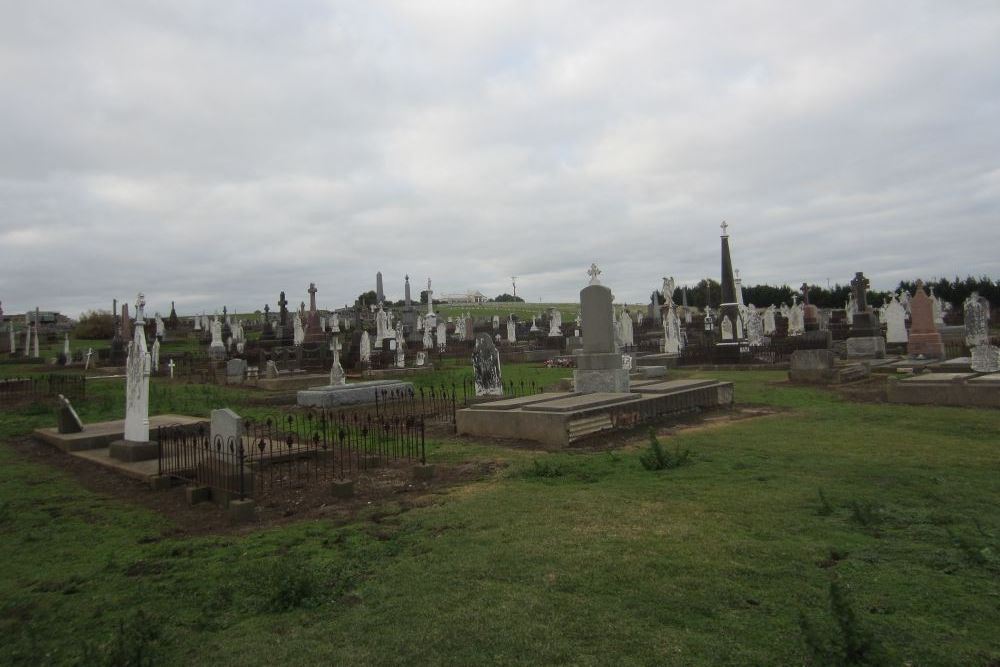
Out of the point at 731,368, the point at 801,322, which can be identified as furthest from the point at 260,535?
the point at 801,322

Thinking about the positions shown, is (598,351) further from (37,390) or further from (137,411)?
(37,390)

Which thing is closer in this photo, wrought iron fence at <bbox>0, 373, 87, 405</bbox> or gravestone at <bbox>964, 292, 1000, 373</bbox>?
gravestone at <bbox>964, 292, 1000, 373</bbox>

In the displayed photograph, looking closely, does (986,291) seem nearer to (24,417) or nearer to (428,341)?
(428,341)

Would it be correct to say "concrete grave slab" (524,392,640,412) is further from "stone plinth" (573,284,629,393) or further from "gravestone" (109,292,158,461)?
"gravestone" (109,292,158,461)

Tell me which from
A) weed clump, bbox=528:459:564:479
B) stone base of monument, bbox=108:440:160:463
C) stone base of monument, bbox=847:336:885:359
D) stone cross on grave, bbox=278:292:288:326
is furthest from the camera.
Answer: stone cross on grave, bbox=278:292:288:326

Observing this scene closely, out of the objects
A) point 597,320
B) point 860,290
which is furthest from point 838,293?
point 597,320

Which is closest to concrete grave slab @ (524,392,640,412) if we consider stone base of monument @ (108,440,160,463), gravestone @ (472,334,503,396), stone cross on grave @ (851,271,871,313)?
gravestone @ (472,334,503,396)

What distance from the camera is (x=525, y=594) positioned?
14.1ft

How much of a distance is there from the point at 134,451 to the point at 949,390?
16379mm

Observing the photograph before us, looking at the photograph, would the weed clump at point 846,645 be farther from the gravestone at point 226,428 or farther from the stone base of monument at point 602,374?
the stone base of monument at point 602,374

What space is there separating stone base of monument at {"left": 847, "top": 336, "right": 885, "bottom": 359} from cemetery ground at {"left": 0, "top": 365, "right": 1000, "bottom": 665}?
19.2m

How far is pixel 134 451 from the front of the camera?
999 cm

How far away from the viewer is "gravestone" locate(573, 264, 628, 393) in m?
14.8

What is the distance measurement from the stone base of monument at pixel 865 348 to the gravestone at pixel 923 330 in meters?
2.22
